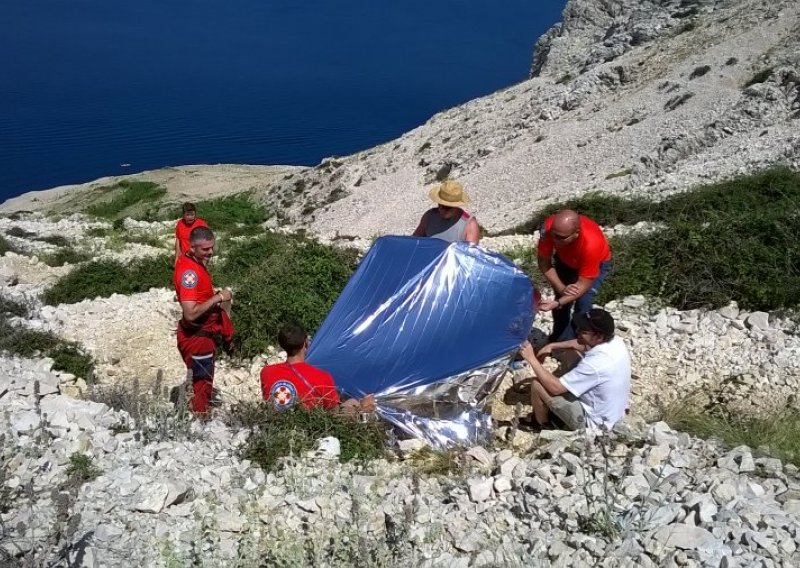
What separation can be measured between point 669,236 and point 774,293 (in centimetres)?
173

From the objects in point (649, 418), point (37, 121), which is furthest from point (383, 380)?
point (37, 121)

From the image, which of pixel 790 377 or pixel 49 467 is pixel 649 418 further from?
pixel 49 467

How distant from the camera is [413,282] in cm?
675

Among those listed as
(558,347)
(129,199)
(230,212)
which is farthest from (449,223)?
(129,199)

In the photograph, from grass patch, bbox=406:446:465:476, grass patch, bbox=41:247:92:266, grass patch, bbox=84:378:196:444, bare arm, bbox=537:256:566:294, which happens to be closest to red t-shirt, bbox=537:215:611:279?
bare arm, bbox=537:256:566:294

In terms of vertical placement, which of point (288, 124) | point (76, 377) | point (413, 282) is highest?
point (288, 124)

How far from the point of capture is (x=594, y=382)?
5.71 m

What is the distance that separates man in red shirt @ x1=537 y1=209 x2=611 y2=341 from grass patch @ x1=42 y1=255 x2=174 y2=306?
6.68 m

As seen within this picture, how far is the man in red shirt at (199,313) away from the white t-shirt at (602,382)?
9.97 ft

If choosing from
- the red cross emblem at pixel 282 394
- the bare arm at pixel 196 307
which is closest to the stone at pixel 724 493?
the red cross emblem at pixel 282 394

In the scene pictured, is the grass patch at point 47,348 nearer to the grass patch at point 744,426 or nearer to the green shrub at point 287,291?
the green shrub at point 287,291

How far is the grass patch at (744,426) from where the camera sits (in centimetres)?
516

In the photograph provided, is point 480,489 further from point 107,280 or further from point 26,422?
point 107,280

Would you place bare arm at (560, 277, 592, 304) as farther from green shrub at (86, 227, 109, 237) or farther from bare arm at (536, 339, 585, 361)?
green shrub at (86, 227, 109, 237)
